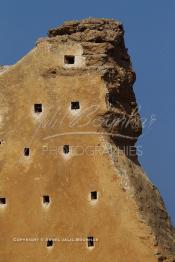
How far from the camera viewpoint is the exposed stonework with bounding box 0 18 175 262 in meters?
25.5

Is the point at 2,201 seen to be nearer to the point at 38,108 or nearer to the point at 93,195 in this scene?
the point at 93,195

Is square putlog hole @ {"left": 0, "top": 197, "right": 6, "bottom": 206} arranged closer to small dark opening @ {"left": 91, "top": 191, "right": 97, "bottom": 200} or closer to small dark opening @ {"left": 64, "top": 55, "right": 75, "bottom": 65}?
small dark opening @ {"left": 91, "top": 191, "right": 97, "bottom": 200}

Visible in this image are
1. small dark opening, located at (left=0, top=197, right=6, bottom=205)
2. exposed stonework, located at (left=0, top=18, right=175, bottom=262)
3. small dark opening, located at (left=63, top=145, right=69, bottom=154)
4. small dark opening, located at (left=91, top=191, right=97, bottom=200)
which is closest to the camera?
exposed stonework, located at (left=0, top=18, right=175, bottom=262)

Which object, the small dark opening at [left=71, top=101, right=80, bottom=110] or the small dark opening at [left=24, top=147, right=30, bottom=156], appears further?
the small dark opening at [left=24, top=147, right=30, bottom=156]

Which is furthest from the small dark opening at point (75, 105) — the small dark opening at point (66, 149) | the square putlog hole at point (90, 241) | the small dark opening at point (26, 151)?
the square putlog hole at point (90, 241)

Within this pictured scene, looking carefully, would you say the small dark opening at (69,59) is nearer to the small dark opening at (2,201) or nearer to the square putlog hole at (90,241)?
the small dark opening at (2,201)

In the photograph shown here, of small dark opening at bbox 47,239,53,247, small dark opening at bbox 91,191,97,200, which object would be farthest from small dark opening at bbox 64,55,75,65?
small dark opening at bbox 47,239,53,247

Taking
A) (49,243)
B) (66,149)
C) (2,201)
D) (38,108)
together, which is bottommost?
(49,243)

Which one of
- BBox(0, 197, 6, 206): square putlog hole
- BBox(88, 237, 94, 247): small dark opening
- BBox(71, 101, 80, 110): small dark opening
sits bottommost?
BBox(88, 237, 94, 247): small dark opening

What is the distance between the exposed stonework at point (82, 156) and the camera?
25.5 m

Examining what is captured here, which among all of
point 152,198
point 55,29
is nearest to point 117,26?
point 55,29

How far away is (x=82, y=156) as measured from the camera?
26.4 meters

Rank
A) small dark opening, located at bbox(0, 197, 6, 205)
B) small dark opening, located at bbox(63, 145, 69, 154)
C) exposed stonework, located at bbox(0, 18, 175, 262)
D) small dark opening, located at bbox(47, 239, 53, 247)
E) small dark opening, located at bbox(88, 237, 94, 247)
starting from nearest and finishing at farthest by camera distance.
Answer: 1. exposed stonework, located at bbox(0, 18, 175, 262)
2. small dark opening, located at bbox(88, 237, 94, 247)
3. small dark opening, located at bbox(47, 239, 53, 247)
4. small dark opening, located at bbox(63, 145, 69, 154)
5. small dark opening, located at bbox(0, 197, 6, 205)

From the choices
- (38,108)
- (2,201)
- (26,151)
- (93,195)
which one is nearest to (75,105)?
(38,108)
